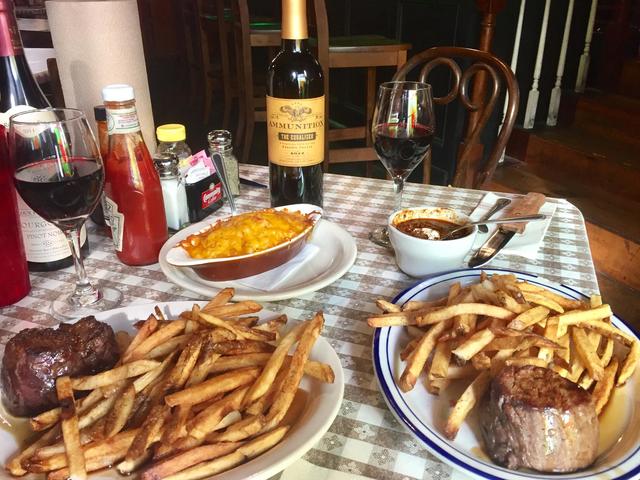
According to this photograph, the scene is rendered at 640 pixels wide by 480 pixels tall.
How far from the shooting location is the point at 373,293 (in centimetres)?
101

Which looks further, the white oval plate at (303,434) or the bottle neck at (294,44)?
the bottle neck at (294,44)

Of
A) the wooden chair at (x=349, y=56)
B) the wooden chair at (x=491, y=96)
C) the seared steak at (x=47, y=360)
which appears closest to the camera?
the seared steak at (x=47, y=360)

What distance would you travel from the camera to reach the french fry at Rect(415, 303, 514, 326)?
721 millimetres

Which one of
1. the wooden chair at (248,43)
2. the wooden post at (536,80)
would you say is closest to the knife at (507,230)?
the wooden chair at (248,43)

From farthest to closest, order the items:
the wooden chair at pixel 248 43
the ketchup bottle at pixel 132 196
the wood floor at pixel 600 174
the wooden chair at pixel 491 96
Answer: the wooden chair at pixel 248 43 → the wood floor at pixel 600 174 → the wooden chair at pixel 491 96 → the ketchup bottle at pixel 132 196

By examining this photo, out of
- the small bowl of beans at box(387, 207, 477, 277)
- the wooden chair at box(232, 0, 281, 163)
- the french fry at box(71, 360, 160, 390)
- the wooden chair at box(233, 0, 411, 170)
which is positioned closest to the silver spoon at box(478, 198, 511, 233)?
the small bowl of beans at box(387, 207, 477, 277)

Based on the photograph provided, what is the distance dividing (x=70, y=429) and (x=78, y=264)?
1.56ft

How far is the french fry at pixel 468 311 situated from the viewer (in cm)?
72

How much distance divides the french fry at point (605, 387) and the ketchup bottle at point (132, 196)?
0.83 m

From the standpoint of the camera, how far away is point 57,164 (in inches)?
33.7

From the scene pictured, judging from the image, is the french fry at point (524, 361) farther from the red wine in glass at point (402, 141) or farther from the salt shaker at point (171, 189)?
the salt shaker at point (171, 189)

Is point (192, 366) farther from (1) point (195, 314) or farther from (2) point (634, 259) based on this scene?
(2) point (634, 259)

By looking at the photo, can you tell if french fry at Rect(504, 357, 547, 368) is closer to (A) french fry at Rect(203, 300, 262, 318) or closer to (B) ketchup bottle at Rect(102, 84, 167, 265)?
(A) french fry at Rect(203, 300, 262, 318)

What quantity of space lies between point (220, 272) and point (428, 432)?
1.59 ft
